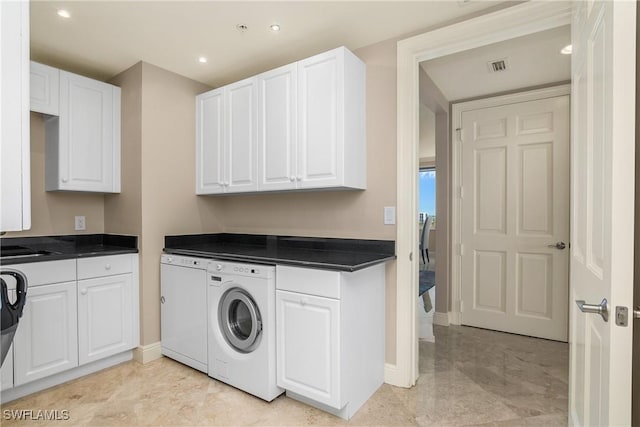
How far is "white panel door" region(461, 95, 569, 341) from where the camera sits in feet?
10.1

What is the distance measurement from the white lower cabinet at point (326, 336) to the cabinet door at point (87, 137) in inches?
71.8

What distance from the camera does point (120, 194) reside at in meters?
2.89

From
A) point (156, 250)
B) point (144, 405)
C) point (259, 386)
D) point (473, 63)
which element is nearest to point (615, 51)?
point (473, 63)

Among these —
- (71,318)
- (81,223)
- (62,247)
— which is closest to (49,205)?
(81,223)

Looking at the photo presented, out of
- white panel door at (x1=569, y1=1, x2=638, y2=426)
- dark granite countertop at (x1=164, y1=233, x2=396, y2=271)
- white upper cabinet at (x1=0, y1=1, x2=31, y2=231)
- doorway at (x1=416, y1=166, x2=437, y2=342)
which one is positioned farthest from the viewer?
doorway at (x1=416, y1=166, x2=437, y2=342)

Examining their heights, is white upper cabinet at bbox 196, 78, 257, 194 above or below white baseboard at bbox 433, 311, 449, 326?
above

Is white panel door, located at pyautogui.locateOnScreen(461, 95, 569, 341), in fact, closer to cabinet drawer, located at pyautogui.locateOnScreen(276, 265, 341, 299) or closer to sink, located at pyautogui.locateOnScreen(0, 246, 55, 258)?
cabinet drawer, located at pyautogui.locateOnScreen(276, 265, 341, 299)

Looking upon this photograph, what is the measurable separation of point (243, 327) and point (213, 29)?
200 cm

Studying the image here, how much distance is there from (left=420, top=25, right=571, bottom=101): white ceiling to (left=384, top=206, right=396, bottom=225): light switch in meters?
1.26

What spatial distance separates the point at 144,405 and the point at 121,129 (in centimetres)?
213

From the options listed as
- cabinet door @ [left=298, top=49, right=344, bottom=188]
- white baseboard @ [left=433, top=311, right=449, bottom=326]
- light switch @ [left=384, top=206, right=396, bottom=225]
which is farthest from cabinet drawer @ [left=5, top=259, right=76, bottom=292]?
white baseboard @ [left=433, top=311, right=449, bottom=326]

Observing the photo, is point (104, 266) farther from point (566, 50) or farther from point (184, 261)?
point (566, 50)

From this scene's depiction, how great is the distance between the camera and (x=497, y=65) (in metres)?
2.74

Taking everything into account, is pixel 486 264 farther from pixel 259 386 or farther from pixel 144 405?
pixel 144 405
